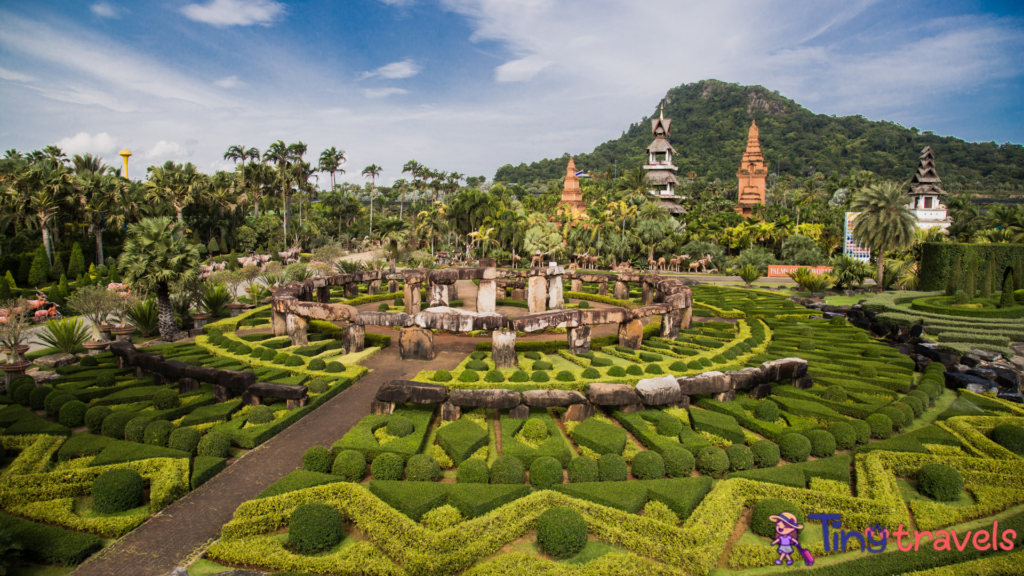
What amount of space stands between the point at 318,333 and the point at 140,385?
1113 cm

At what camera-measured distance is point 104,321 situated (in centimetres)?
3512

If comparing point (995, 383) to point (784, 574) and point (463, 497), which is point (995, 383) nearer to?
point (784, 574)

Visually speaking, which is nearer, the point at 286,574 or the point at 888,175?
the point at 286,574

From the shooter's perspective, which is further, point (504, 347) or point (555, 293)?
point (555, 293)

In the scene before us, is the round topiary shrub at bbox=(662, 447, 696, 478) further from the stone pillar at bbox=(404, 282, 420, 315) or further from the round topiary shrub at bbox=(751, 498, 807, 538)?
the stone pillar at bbox=(404, 282, 420, 315)

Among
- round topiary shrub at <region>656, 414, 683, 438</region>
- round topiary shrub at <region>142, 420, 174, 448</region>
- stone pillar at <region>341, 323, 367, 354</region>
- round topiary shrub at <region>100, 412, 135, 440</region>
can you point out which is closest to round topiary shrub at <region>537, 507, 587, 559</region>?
round topiary shrub at <region>656, 414, 683, 438</region>

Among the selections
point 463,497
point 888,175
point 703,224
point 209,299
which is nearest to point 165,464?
point 463,497

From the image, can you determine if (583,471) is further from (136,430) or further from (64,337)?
(64,337)

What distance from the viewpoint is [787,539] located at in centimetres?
1291

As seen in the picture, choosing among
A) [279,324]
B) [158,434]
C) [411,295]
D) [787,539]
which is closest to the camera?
[787,539]

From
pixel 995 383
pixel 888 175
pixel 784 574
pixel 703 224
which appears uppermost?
pixel 888 175

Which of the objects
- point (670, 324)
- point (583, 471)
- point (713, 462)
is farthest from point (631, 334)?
point (583, 471)

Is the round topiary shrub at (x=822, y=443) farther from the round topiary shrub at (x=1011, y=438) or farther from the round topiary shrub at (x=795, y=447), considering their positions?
the round topiary shrub at (x=1011, y=438)

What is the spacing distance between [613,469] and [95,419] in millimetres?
18597
